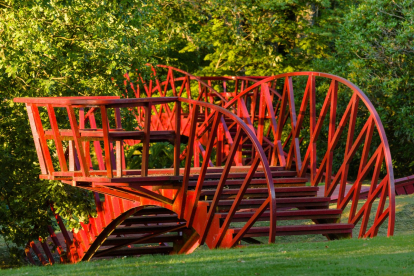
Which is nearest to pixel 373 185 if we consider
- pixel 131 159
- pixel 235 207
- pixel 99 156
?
pixel 235 207

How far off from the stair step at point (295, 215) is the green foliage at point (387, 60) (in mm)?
9883

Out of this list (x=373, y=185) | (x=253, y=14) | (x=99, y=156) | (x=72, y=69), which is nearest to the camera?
(x=373, y=185)

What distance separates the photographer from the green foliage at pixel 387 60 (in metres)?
19.8

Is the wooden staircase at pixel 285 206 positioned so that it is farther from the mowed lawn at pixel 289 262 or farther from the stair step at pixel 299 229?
the mowed lawn at pixel 289 262

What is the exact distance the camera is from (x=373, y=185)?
9.67 meters

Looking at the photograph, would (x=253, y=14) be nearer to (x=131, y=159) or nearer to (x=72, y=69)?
(x=131, y=159)

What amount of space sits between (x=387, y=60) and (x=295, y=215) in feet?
38.9

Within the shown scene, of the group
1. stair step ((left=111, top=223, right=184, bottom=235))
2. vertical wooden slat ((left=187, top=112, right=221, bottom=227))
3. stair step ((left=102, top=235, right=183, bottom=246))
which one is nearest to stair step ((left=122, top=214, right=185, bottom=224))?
stair step ((left=111, top=223, right=184, bottom=235))

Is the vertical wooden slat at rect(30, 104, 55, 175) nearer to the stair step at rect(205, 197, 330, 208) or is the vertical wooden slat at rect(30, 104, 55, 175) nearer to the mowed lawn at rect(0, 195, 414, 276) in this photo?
the stair step at rect(205, 197, 330, 208)

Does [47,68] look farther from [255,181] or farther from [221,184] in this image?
[221,184]

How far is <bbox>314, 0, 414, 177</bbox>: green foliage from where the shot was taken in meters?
19.8

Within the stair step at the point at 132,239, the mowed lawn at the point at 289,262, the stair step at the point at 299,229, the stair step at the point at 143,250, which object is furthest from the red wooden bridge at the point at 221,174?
the stair step at the point at 143,250

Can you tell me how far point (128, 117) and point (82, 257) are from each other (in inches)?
137

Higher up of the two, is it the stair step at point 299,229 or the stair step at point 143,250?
the stair step at point 299,229
